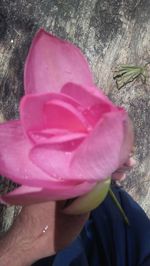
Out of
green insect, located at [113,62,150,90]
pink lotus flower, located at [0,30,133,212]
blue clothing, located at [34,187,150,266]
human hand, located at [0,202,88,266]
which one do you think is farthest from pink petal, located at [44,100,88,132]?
green insect, located at [113,62,150,90]

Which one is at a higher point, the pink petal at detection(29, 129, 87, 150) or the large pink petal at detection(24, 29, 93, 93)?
the large pink petal at detection(24, 29, 93, 93)

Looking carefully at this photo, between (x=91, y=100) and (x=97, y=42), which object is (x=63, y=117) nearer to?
(x=91, y=100)

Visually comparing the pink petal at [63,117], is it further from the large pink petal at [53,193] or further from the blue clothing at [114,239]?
the blue clothing at [114,239]

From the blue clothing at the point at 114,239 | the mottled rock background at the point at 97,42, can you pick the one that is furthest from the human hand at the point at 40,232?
the mottled rock background at the point at 97,42

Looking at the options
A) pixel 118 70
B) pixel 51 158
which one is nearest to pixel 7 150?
pixel 51 158

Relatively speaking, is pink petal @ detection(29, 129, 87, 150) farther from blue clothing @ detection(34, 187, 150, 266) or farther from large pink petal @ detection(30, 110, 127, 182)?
blue clothing @ detection(34, 187, 150, 266)

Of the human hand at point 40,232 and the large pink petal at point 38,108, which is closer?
the large pink petal at point 38,108

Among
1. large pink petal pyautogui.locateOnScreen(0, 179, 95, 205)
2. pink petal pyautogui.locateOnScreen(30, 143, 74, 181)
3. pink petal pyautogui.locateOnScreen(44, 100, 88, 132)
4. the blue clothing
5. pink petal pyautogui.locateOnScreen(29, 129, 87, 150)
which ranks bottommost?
the blue clothing

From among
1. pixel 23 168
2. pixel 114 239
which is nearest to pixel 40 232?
pixel 23 168
